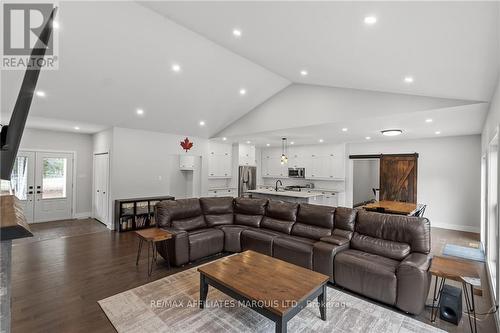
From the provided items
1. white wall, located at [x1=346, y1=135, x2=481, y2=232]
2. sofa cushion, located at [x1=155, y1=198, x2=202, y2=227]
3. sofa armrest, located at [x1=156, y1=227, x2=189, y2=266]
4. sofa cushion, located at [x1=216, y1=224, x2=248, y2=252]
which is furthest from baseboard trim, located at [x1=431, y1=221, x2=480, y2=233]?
sofa armrest, located at [x1=156, y1=227, x2=189, y2=266]

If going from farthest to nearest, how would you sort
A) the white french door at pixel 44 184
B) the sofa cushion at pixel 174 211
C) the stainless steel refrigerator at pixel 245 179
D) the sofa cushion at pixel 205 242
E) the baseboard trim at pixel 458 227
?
1. the stainless steel refrigerator at pixel 245 179
2. the white french door at pixel 44 184
3. the baseboard trim at pixel 458 227
4. the sofa cushion at pixel 174 211
5. the sofa cushion at pixel 205 242

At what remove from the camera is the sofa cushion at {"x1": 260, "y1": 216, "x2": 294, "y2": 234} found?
14.5 feet

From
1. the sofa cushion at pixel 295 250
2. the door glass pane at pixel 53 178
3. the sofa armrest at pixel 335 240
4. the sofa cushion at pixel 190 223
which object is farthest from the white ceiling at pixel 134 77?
the sofa armrest at pixel 335 240

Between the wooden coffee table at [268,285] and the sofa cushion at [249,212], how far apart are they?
1.78 metres

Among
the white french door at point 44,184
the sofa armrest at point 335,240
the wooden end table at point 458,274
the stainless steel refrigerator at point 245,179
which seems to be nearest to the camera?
the wooden end table at point 458,274

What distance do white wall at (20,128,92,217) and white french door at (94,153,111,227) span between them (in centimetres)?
47

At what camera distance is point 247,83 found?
557 cm

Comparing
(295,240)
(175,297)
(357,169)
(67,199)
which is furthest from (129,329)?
(357,169)

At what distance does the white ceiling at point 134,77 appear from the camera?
340 centimetres

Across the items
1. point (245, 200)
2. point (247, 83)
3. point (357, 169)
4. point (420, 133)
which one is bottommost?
point (245, 200)

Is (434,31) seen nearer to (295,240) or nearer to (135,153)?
(295,240)

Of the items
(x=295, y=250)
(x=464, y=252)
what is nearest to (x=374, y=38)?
(x=295, y=250)

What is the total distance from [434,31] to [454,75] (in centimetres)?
109

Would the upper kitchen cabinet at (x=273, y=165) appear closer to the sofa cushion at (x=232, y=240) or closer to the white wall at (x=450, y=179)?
the white wall at (x=450, y=179)
